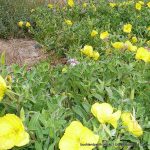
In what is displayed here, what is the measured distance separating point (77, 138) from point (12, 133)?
221mm

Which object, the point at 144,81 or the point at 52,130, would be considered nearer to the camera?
the point at 52,130

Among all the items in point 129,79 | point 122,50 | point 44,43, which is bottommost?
point 44,43

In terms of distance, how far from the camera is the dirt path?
5707mm

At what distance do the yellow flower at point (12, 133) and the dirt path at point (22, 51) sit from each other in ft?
13.6

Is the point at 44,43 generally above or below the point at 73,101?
below

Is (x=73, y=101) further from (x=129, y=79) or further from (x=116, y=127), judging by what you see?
(x=116, y=127)

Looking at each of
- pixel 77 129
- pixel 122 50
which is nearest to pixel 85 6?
pixel 122 50

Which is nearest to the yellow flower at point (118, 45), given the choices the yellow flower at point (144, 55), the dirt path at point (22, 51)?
the yellow flower at point (144, 55)

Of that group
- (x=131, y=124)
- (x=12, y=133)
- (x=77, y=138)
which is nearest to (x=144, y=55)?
(x=131, y=124)

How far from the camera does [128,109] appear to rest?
1.90 metres

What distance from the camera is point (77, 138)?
147 centimetres

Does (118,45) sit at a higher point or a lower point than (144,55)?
lower

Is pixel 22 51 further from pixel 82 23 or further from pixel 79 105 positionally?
pixel 79 105

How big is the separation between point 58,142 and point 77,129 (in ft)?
0.39
